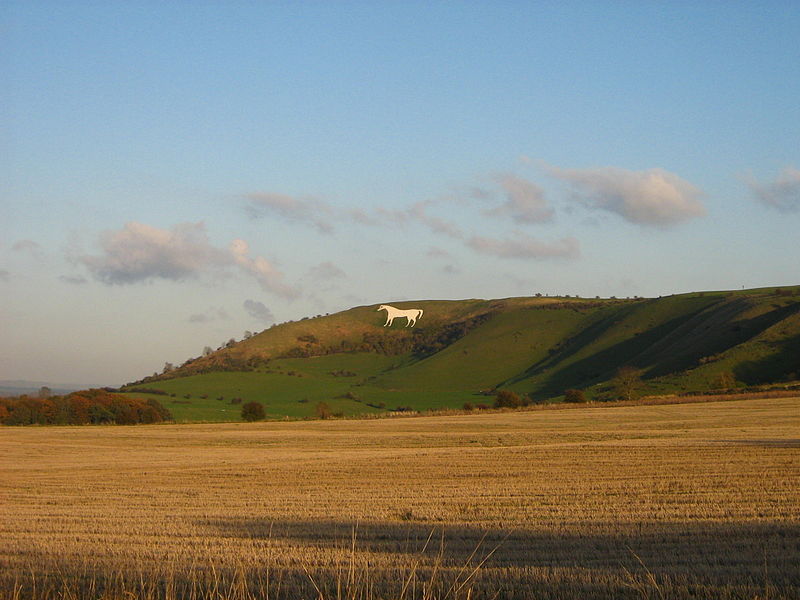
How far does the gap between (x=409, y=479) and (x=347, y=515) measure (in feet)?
23.3

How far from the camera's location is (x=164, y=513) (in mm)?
17188

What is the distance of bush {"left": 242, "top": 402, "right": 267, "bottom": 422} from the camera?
228 feet

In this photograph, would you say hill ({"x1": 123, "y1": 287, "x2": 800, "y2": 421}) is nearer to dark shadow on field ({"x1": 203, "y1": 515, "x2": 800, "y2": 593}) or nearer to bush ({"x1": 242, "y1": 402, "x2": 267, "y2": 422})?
bush ({"x1": 242, "y1": 402, "x2": 267, "y2": 422})

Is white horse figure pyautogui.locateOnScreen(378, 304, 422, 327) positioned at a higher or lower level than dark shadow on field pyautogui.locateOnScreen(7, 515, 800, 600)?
higher

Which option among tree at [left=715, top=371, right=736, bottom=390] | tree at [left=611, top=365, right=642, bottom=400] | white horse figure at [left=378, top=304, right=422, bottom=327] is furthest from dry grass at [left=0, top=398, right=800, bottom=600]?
white horse figure at [left=378, top=304, right=422, bottom=327]

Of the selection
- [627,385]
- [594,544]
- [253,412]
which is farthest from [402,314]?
[594,544]

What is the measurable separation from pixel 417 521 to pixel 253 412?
56434 mm

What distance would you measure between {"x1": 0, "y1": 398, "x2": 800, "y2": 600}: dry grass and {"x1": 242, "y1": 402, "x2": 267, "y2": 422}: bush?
33.3 metres

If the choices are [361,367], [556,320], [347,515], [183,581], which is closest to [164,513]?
[347,515]

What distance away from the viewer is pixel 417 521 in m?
15.4

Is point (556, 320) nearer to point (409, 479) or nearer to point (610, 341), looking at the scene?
point (610, 341)

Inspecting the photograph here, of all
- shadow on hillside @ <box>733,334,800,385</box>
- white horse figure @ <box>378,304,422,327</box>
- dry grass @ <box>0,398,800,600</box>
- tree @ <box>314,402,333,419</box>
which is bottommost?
tree @ <box>314,402,333,419</box>

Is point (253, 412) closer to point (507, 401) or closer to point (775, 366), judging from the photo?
point (507, 401)

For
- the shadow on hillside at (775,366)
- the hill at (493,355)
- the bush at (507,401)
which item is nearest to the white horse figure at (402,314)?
the hill at (493,355)
